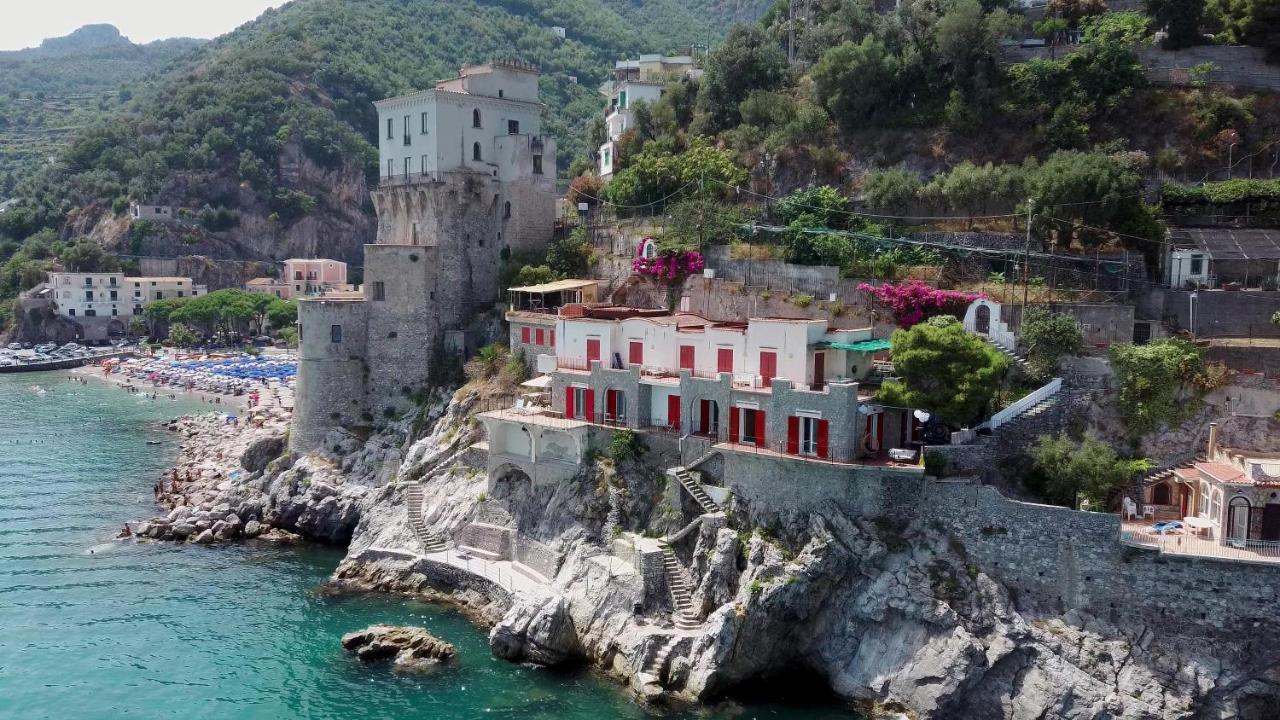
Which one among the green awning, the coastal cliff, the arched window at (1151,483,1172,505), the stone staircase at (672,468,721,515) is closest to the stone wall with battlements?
the coastal cliff

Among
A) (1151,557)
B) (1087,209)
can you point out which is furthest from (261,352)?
(1151,557)

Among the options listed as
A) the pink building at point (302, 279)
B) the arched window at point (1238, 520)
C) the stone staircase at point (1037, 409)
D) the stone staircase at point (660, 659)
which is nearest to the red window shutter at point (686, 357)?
the stone staircase at point (660, 659)

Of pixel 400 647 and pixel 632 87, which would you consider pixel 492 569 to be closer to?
pixel 400 647

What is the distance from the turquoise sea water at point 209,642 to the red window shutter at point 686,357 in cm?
1127

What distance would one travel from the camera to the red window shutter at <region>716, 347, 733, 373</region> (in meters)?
33.0

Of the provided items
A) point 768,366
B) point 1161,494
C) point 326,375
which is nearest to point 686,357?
point 768,366

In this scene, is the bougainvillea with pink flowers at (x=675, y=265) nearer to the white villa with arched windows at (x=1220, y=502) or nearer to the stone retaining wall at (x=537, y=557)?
the stone retaining wall at (x=537, y=557)

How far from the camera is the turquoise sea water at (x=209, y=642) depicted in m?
27.5

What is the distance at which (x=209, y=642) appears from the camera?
31812 millimetres

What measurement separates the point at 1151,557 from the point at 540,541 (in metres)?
18.8

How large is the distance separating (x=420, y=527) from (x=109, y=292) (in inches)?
3584

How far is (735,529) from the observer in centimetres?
2950

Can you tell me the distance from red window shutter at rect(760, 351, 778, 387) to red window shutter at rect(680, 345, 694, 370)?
3083 mm

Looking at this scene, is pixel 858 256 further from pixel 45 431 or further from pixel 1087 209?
pixel 45 431
